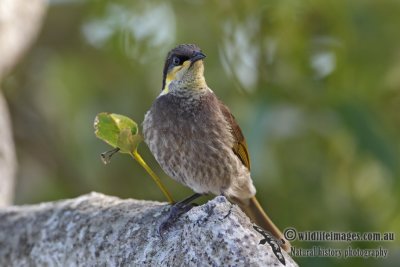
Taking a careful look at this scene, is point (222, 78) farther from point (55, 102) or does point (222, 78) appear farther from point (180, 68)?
point (180, 68)

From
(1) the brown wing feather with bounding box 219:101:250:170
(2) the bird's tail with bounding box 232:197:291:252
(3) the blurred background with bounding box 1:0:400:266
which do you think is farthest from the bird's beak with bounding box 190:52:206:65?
(3) the blurred background with bounding box 1:0:400:266

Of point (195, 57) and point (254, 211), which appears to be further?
point (254, 211)

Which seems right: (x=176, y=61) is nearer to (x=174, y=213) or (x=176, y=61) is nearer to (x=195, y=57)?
(x=195, y=57)

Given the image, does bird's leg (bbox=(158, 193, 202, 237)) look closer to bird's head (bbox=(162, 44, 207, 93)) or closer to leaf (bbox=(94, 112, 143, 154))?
leaf (bbox=(94, 112, 143, 154))

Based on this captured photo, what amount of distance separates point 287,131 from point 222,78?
2.52ft

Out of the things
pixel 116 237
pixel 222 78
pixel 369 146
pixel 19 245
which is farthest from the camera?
pixel 222 78

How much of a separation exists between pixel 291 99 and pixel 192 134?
1507mm

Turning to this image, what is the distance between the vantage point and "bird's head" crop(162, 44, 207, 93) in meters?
2.66

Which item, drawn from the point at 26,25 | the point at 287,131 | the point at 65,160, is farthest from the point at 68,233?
the point at 65,160

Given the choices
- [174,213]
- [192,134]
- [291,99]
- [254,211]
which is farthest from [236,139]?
[291,99]

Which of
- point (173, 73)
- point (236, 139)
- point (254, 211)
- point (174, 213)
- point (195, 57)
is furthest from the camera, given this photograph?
point (254, 211)

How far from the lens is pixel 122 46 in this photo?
487 centimetres

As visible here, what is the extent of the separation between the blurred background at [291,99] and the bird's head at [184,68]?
0.92 meters

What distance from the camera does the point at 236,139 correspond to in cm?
298
